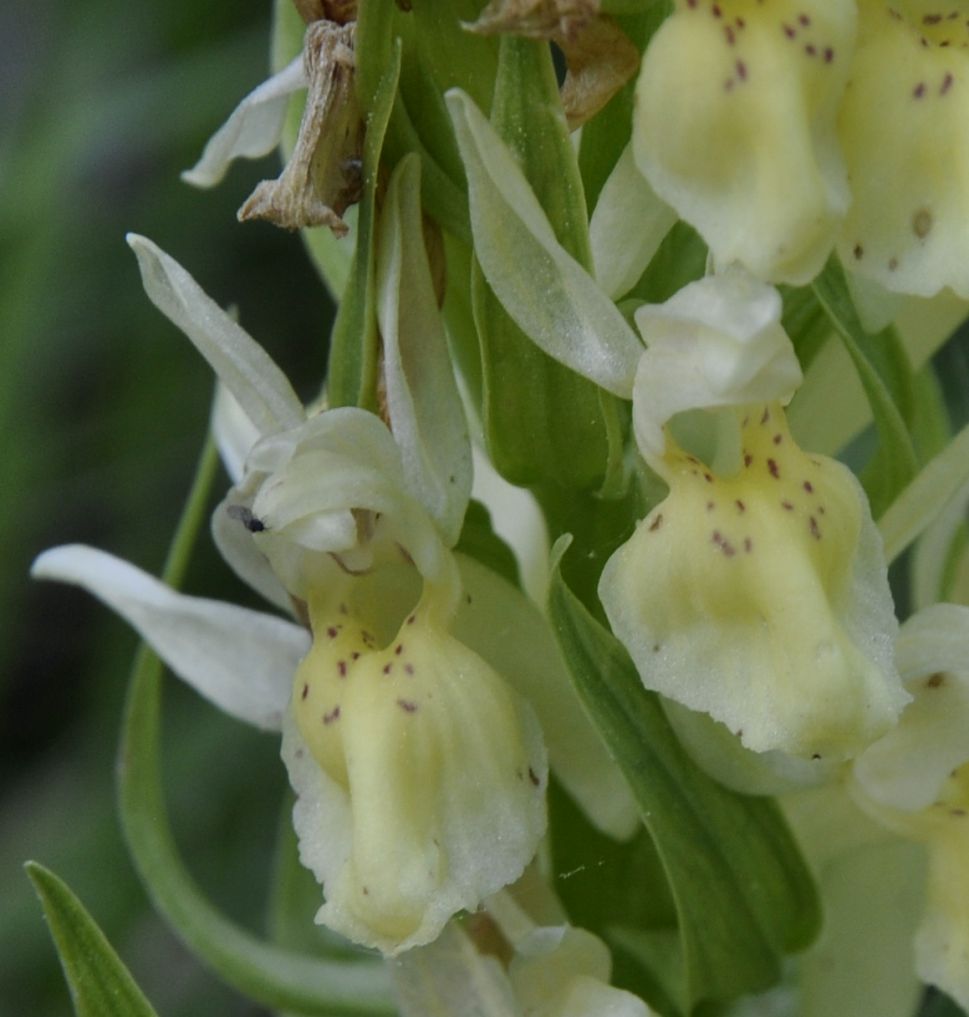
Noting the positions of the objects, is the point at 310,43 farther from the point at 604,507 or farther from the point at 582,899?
the point at 582,899

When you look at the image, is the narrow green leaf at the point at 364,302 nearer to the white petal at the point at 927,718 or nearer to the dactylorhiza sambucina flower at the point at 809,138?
the dactylorhiza sambucina flower at the point at 809,138

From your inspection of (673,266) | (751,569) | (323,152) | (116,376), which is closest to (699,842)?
(751,569)

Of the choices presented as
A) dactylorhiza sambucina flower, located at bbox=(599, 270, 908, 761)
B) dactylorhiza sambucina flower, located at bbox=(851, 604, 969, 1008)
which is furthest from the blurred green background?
dactylorhiza sambucina flower, located at bbox=(599, 270, 908, 761)

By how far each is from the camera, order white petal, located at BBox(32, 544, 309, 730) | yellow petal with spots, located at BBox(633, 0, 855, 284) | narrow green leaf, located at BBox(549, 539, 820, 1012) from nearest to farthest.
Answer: yellow petal with spots, located at BBox(633, 0, 855, 284), narrow green leaf, located at BBox(549, 539, 820, 1012), white petal, located at BBox(32, 544, 309, 730)

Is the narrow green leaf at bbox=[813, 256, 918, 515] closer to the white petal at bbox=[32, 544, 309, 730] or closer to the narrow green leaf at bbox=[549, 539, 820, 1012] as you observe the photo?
the narrow green leaf at bbox=[549, 539, 820, 1012]

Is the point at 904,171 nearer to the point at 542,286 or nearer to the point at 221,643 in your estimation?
the point at 542,286

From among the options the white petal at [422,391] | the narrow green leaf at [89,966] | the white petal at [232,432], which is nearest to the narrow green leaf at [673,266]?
the white petal at [422,391]
